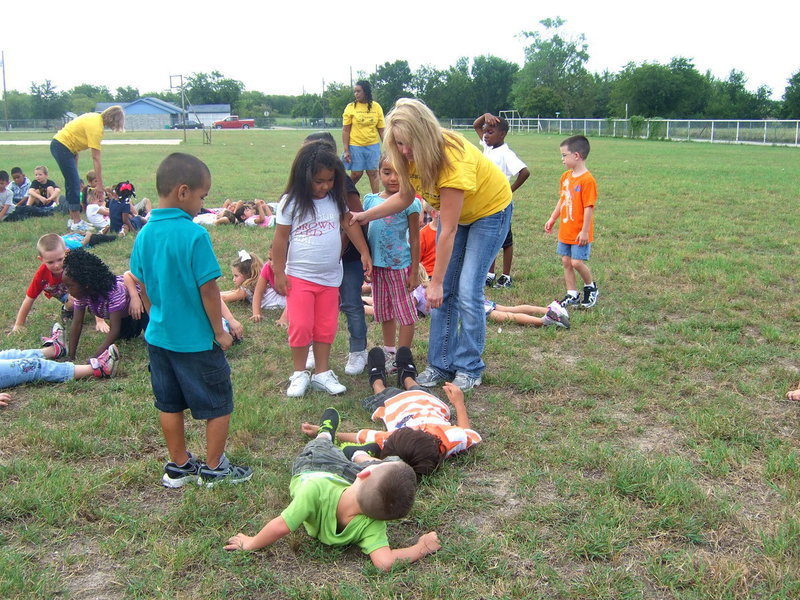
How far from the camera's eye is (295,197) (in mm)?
4133

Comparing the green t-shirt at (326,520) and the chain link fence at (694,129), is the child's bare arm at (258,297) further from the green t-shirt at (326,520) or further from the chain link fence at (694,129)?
the chain link fence at (694,129)

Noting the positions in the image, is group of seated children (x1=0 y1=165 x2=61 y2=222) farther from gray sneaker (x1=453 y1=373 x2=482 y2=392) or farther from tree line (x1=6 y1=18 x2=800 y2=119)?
tree line (x1=6 y1=18 x2=800 y2=119)

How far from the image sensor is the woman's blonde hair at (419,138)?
3.69 m

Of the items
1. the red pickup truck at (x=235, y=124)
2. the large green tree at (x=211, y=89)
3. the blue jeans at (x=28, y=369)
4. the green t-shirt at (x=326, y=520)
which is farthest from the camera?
the large green tree at (x=211, y=89)

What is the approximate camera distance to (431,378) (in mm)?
4562

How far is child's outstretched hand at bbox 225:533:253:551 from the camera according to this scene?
8.98ft

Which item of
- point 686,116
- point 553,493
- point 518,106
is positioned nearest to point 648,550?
point 553,493

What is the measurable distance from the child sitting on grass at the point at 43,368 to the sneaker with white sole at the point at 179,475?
165 cm

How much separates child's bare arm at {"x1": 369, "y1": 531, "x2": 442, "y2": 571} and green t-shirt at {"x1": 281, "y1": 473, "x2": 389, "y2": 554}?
31mm

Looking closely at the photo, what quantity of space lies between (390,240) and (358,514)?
228 centimetres

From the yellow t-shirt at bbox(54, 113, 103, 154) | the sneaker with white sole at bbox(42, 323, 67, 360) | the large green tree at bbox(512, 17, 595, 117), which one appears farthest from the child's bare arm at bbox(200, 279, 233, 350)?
the large green tree at bbox(512, 17, 595, 117)

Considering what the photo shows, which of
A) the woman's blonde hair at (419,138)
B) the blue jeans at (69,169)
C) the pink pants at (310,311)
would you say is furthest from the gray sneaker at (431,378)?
the blue jeans at (69,169)

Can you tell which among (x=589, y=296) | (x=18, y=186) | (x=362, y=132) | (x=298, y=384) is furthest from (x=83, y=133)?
(x=589, y=296)

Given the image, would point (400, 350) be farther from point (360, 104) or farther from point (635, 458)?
point (360, 104)
